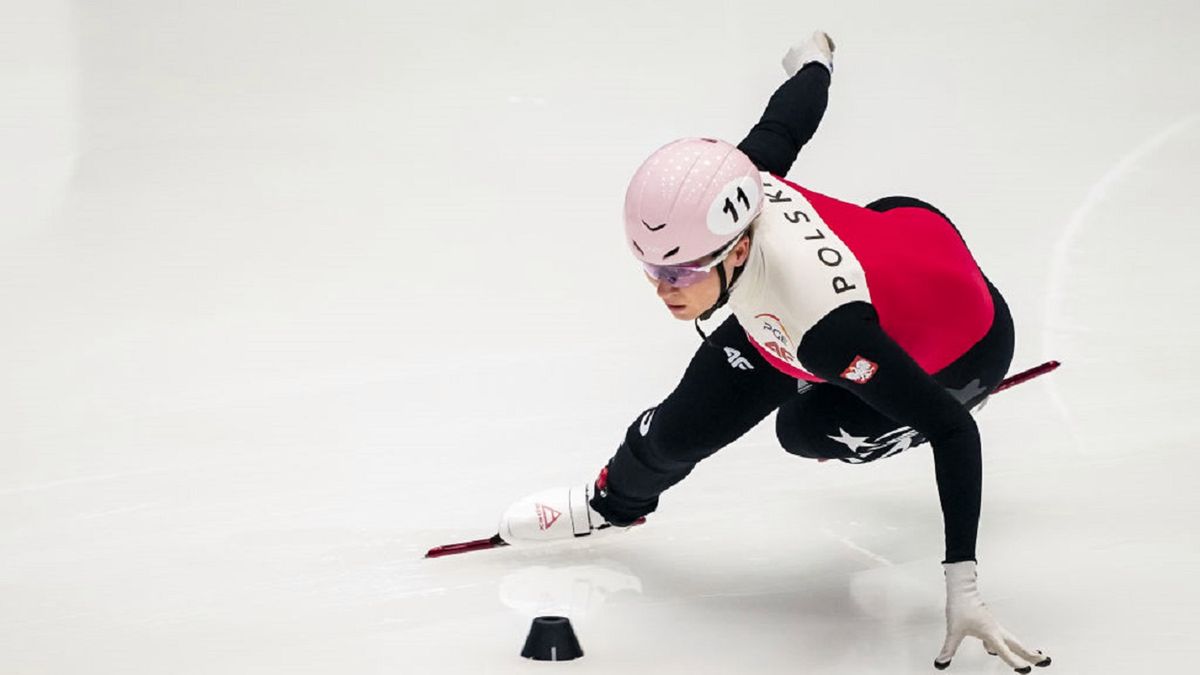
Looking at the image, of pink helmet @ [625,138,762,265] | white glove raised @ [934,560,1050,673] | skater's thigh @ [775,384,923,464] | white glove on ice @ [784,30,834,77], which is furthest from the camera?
white glove on ice @ [784,30,834,77]

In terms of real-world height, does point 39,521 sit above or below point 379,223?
below

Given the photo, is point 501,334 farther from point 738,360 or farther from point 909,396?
point 909,396

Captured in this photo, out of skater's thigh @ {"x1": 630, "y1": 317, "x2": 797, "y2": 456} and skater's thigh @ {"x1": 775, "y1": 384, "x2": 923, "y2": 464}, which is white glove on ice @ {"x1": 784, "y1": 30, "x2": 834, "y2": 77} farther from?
skater's thigh @ {"x1": 775, "y1": 384, "x2": 923, "y2": 464}

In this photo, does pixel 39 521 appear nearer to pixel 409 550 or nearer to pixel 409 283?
pixel 409 550

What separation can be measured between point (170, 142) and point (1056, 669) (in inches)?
167

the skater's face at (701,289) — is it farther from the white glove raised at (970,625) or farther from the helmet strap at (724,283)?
the white glove raised at (970,625)

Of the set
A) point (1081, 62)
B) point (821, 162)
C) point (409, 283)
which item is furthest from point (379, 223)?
point (1081, 62)

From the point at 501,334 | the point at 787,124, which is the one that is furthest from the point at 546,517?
the point at 501,334

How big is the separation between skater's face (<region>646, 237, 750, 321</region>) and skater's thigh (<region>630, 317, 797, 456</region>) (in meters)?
0.49

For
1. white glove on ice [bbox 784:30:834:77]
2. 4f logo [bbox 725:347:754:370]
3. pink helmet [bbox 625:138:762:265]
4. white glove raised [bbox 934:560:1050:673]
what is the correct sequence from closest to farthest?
pink helmet [bbox 625:138:762:265] → white glove raised [bbox 934:560:1050:673] → 4f logo [bbox 725:347:754:370] → white glove on ice [bbox 784:30:834:77]

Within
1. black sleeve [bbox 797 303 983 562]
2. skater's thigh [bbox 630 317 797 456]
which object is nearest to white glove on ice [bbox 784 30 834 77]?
skater's thigh [bbox 630 317 797 456]

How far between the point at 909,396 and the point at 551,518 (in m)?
1.19

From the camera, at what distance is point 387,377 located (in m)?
5.01

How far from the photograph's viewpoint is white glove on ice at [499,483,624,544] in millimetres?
4074
